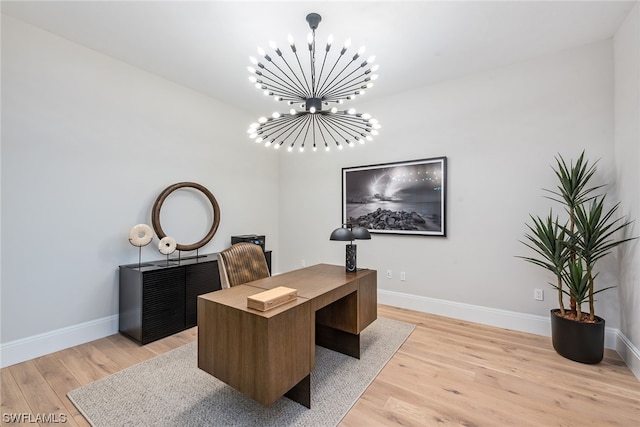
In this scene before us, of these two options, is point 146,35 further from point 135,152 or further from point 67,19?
point 135,152

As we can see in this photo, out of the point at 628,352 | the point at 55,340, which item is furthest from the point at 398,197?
the point at 55,340

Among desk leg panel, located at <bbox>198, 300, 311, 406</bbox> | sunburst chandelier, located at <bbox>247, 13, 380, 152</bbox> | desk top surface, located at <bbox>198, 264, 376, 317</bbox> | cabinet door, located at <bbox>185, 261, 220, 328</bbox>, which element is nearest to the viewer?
desk leg panel, located at <bbox>198, 300, 311, 406</bbox>

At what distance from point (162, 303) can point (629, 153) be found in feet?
14.4

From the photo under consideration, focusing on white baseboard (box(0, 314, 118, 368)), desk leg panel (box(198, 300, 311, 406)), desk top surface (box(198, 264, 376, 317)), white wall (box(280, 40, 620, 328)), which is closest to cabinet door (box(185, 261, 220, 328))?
white baseboard (box(0, 314, 118, 368))

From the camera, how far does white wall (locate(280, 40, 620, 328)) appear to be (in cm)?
268

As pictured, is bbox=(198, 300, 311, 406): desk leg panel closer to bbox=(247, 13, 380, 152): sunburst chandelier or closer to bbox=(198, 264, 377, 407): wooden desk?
bbox=(198, 264, 377, 407): wooden desk

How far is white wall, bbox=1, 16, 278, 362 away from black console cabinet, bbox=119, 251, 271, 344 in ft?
0.76

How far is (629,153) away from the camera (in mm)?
2268

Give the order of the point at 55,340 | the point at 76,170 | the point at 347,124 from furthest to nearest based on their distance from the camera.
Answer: the point at 347,124 → the point at 76,170 → the point at 55,340

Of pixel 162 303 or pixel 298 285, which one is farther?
pixel 162 303

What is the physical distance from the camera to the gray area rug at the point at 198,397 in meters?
1.71

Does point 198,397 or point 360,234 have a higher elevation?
point 360,234

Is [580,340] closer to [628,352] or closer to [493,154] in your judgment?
[628,352]

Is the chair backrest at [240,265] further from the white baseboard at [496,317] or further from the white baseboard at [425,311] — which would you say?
the white baseboard at [496,317]
